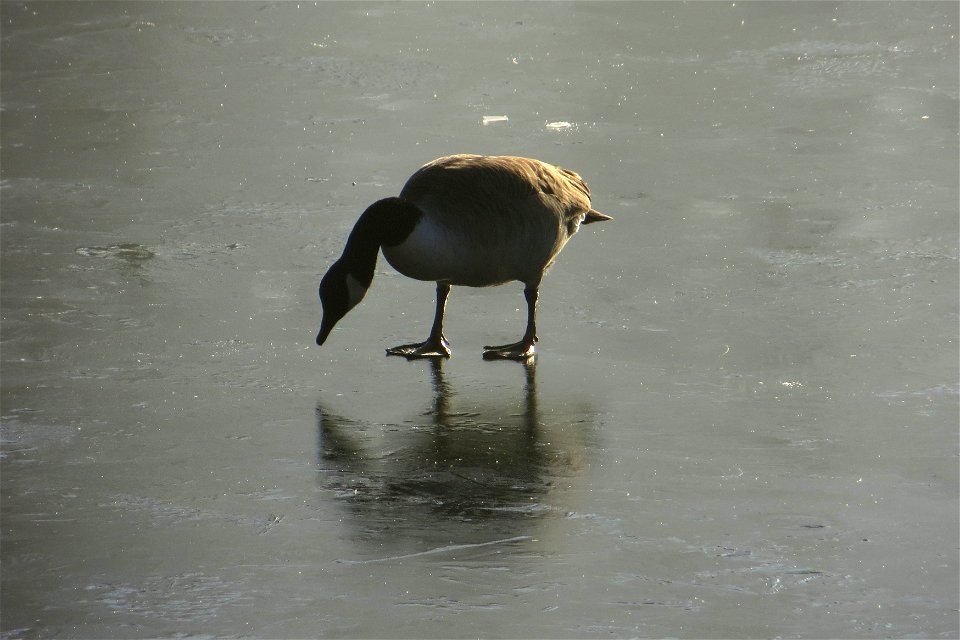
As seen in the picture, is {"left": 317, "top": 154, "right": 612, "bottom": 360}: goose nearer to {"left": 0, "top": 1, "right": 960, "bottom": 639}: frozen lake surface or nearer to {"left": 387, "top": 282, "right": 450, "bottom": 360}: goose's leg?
{"left": 387, "top": 282, "right": 450, "bottom": 360}: goose's leg

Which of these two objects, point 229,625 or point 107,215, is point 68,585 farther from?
point 107,215

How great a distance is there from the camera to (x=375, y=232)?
5.85m

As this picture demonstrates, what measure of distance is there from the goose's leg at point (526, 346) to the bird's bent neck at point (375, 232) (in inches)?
29.8

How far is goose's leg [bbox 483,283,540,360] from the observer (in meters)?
6.31

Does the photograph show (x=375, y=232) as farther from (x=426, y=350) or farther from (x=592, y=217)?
(x=592, y=217)

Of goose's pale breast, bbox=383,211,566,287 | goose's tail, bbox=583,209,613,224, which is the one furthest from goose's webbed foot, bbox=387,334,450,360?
goose's tail, bbox=583,209,613,224

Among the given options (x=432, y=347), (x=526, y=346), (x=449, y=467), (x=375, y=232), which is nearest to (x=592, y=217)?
(x=526, y=346)

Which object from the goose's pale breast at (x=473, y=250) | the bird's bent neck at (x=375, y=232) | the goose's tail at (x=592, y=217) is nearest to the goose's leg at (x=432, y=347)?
the goose's pale breast at (x=473, y=250)

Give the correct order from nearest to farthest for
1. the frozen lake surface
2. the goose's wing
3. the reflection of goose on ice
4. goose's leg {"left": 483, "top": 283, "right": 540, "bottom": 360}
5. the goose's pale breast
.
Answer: the frozen lake surface → the reflection of goose on ice → the goose's pale breast → the goose's wing → goose's leg {"left": 483, "top": 283, "right": 540, "bottom": 360}

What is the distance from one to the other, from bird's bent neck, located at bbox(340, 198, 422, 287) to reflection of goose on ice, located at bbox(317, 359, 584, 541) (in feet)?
2.09

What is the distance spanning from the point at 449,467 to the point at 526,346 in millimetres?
1207

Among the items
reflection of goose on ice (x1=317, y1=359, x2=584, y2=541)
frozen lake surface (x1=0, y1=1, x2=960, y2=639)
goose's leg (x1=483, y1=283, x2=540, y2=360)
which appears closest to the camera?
frozen lake surface (x1=0, y1=1, x2=960, y2=639)

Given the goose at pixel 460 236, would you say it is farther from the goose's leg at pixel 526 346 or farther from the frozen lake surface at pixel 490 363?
the frozen lake surface at pixel 490 363

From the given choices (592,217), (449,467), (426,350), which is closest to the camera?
(449,467)
